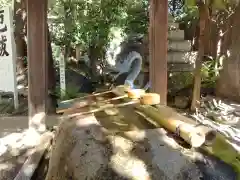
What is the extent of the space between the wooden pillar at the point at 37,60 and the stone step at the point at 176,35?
181 inches

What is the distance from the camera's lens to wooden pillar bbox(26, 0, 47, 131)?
4570 millimetres

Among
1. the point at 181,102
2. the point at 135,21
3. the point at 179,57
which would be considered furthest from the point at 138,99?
the point at 135,21

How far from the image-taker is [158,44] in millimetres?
4457

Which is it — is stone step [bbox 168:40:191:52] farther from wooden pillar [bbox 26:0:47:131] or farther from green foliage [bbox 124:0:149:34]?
wooden pillar [bbox 26:0:47:131]

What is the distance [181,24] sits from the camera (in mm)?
9617

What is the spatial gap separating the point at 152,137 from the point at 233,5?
581cm

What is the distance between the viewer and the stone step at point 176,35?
879 centimetres

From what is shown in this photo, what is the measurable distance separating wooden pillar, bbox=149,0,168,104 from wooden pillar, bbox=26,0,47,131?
4.83 ft

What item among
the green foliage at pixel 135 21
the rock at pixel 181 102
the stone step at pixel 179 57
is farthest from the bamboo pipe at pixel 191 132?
the green foliage at pixel 135 21

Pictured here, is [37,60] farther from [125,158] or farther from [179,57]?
[179,57]

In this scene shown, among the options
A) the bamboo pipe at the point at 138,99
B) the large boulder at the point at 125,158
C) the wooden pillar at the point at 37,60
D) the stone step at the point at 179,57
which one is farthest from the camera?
the stone step at the point at 179,57

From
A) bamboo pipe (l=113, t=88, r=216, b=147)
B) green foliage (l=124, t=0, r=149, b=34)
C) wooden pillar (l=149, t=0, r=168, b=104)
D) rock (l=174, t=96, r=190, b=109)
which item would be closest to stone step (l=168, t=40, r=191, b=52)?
green foliage (l=124, t=0, r=149, b=34)

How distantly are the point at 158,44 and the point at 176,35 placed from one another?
4554 mm

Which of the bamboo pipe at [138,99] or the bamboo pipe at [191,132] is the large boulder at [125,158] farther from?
the bamboo pipe at [138,99]
